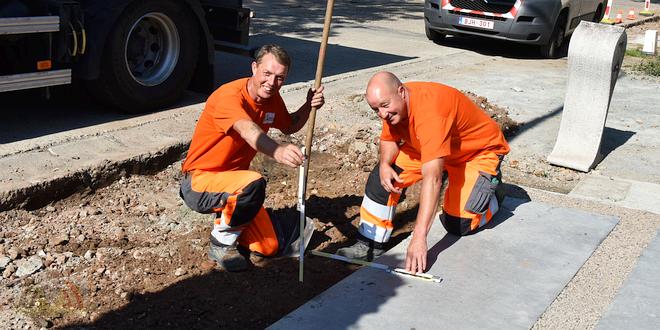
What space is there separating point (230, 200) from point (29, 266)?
1146 millimetres

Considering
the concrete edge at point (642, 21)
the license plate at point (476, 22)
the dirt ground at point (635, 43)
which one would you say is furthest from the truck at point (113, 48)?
the concrete edge at point (642, 21)

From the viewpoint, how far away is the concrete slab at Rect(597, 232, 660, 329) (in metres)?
3.68

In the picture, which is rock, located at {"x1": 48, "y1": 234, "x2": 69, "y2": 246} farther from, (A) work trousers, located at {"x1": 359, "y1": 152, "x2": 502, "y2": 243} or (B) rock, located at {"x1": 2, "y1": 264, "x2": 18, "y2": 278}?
(A) work trousers, located at {"x1": 359, "y1": 152, "x2": 502, "y2": 243}

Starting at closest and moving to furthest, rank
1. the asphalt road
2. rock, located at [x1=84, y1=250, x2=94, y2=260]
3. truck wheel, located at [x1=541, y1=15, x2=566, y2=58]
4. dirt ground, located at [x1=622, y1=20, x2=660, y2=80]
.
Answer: rock, located at [x1=84, y1=250, x2=94, y2=260] < the asphalt road < dirt ground, located at [x1=622, y1=20, x2=660, y2=80] < truck wheel, located at [x1=541, y1=15, x2=566, y2=58]

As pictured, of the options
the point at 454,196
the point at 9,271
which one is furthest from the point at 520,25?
the point at 9,271

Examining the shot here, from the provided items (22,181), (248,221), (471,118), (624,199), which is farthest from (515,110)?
(22,181)

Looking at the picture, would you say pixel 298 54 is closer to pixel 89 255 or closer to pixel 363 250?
pixel 363 250

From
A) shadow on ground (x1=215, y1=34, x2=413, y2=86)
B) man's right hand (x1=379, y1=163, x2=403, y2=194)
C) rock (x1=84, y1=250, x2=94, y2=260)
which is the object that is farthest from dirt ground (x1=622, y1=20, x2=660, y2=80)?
rock (x1=84, y1=250, x2=94, y2=260)

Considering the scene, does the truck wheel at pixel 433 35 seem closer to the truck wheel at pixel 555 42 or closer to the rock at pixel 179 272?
the truck wheel at pixel 555 42

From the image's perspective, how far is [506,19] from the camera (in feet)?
38.2

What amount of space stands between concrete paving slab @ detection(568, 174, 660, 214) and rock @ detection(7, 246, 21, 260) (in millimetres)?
3692

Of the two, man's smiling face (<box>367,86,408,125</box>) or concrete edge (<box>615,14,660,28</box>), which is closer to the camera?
man's smiling face (<box>367,86,408,125</box>)

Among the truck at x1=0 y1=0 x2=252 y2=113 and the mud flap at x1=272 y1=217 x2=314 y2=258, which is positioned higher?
the truck at x1=0 y1=0 x2=252 y2=113

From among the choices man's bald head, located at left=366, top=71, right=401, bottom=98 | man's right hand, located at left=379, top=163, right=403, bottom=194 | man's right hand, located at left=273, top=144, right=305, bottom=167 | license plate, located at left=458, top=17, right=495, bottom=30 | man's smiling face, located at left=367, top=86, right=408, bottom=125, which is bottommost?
man's right hand, located at left=379, top=163, right=403, bottom=194
